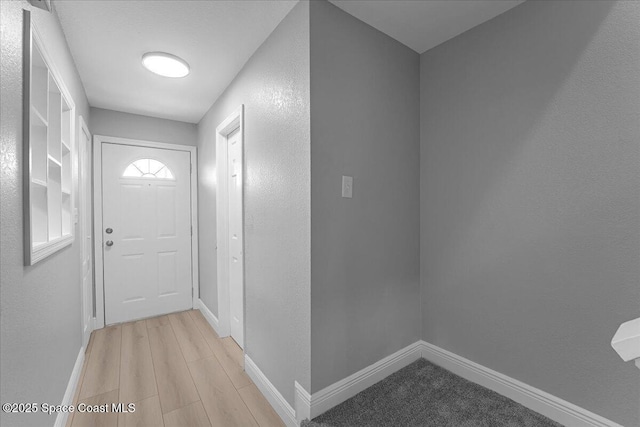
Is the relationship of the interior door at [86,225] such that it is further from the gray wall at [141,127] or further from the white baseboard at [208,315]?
the white baseboard at [208,315]

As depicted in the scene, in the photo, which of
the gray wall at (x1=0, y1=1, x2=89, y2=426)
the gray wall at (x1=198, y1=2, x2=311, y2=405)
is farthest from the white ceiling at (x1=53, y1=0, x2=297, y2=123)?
the gray wall at (x1=0, y1=1, x2=89, y2=426)

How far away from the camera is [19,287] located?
1.08 m

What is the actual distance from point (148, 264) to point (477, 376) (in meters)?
3.53

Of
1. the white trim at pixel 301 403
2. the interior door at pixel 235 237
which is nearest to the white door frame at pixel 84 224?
the interior door at pixel 235 237

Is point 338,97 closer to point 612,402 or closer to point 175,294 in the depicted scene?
point 612,402

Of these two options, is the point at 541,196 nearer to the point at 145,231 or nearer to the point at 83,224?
the point at 83,224

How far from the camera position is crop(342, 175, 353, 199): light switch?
5.51 feet

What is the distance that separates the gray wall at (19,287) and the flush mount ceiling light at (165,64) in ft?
1.84

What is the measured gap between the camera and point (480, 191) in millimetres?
1827

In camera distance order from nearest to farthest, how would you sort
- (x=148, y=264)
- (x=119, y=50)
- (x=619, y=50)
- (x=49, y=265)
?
(x=619, y=50) < (x=49, y=265) < (x=119, y=50) < (x=148, y=264)

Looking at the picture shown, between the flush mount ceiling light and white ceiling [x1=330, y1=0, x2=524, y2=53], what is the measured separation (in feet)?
4.43

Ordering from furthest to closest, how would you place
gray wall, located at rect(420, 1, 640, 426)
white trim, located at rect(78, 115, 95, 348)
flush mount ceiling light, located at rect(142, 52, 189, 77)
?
white trim, located at rect(78, 115, 95, 348) → flush mount ceiling light, located at rect(142, 52, 189, 77) → gray wall, located at rect(420, 1, 640, 426)

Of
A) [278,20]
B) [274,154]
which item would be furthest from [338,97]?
[278,20]

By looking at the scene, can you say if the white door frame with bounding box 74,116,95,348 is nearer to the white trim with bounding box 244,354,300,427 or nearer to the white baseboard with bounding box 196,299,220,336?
the white baseboard with bounding box 196,299,220,336
